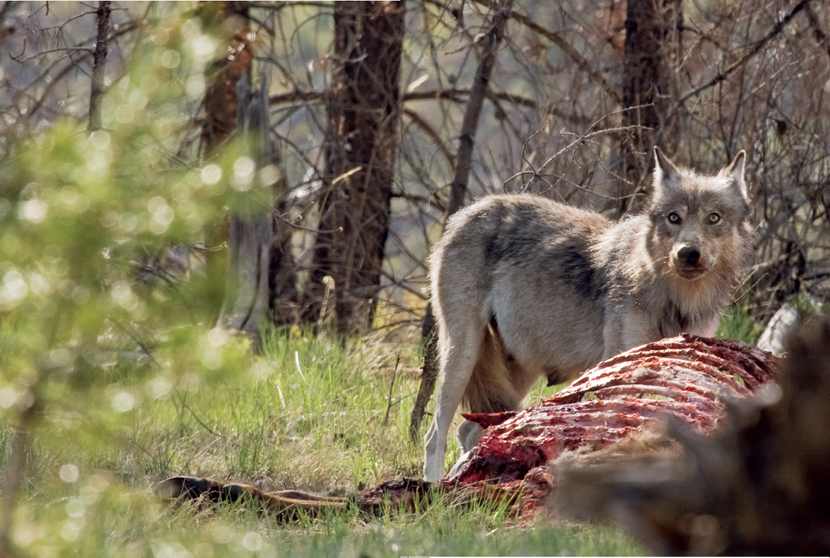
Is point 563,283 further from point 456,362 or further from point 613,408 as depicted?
point 613,408

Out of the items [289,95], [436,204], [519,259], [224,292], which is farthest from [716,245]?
[289,95]

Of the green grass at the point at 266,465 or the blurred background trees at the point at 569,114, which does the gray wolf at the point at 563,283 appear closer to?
the green grass at the point at 266,465

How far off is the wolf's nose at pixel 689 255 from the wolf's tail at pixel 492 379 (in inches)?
60.4

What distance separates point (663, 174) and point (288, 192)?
4.61m

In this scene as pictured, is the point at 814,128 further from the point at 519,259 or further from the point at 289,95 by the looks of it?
the point at 289,95

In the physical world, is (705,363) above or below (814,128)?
below

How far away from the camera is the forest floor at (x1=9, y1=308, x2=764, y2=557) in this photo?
3.23 m

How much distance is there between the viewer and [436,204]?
39.3 ft

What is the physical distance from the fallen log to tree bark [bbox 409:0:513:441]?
9.19 feet

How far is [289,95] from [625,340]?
21.3 feet

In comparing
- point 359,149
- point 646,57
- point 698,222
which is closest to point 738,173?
point 698,222

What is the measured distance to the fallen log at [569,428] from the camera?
5523 mm

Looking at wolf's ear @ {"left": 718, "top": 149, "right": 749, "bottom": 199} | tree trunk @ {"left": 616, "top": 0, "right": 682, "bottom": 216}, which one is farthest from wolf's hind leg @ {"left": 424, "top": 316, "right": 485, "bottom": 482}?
tree trunk @ {"left": 616, "top": 0, "right": 682, "bottom": 216}

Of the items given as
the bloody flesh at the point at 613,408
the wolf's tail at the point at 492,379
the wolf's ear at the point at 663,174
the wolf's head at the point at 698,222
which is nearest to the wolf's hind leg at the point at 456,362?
the wolf's tail at the point at 492,379
